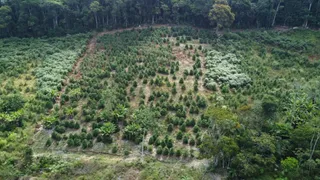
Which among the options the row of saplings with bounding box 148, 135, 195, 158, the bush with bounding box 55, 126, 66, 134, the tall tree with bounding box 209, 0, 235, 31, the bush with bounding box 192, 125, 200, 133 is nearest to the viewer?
the row of saplings with bounding box 148, 135, 195, 158

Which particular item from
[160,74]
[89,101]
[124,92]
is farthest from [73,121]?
[160,74]

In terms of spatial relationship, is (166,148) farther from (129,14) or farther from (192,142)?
(129,14)

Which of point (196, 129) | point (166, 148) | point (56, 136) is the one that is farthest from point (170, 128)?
point (56, 136)

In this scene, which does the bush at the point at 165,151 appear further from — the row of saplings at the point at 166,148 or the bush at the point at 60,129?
the bush at the point at 60,129

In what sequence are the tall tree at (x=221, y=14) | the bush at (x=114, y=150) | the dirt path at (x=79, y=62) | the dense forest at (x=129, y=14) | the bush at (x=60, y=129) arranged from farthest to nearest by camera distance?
the dense forest at (x=129, y=14) → the tall tree at (x=221, y=14) → the dirt path at (x=79, y=62) → the bush at (x=60, y=129) → the bush at (x=114, y=150)

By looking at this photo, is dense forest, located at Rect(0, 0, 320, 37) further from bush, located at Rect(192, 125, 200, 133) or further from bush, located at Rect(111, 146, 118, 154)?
bush, located at Rect(111, 146, 118, 154)

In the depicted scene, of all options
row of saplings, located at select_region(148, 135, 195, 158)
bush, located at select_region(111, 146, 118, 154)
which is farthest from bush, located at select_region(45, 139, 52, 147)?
row of saplings, located at select_region(148, 135, 195, 158)

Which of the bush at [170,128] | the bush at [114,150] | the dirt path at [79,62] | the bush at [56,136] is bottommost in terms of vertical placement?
the bush at [114,150]

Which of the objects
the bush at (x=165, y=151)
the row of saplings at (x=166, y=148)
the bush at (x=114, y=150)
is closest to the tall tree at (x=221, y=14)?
the row of saplings at (x=166, y=148)
